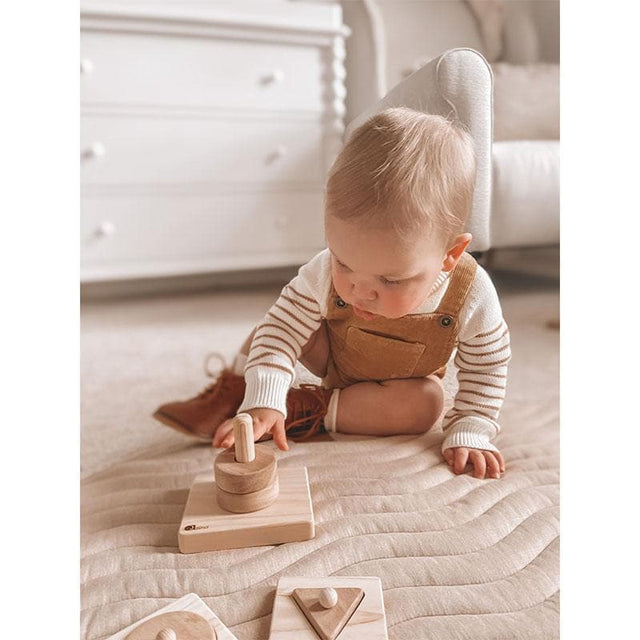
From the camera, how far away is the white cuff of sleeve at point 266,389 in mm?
548

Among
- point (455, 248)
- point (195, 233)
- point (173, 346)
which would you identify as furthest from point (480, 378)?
point (195, 233)

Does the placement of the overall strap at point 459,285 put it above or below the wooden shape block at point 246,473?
above

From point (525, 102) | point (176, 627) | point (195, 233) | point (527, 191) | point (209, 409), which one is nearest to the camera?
point (176, 627)

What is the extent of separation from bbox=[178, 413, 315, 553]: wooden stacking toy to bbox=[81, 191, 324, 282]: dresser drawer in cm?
93

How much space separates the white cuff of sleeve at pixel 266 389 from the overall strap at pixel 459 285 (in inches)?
5.7

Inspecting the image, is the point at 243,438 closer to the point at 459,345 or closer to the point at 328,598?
the point at 328,598

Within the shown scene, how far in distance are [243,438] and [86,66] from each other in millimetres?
1048

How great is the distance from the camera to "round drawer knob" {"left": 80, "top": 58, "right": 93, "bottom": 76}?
1.25m

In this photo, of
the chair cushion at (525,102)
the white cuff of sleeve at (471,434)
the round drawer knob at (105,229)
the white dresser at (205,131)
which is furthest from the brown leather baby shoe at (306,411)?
the round drawer knob at (105,229)

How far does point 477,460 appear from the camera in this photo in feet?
1.84

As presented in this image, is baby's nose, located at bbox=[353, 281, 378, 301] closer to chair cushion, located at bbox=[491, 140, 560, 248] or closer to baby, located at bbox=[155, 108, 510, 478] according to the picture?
baby, located at bbox=[155, 108, 510, 478]

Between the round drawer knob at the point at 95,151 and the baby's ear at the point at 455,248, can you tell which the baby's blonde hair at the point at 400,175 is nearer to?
the baby's ear at the point at 455,248

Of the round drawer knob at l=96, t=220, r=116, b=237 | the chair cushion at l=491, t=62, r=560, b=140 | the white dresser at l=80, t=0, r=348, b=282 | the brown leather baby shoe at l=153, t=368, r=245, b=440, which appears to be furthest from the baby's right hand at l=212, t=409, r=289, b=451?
the round drawer knob at l=96, t=220, r=116, b=237
